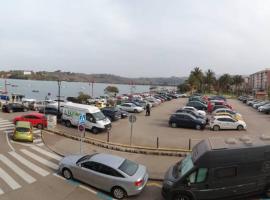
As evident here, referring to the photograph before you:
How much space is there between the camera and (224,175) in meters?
13.1

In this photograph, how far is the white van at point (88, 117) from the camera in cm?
2994

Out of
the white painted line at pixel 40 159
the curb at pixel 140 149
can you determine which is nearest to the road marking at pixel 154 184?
the curb at pixel 140 149

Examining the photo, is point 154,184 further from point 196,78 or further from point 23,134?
point 196,78

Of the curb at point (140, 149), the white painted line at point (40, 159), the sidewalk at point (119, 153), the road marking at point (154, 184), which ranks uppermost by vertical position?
the curb at point (140, 149)

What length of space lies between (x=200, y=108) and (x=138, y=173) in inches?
1434

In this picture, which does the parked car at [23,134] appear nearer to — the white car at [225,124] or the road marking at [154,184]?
the road marking at [154,184]

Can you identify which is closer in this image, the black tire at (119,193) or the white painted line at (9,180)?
the black tire at (119,193)

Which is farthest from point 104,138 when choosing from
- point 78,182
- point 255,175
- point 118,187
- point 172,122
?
point 255,175

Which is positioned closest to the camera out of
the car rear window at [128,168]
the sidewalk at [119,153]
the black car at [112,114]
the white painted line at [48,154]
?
the car rear window at [128,168]

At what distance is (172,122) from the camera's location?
112 ft

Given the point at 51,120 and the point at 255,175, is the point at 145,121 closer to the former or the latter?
the point at 51,120

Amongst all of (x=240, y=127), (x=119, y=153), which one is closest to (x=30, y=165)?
(x=119, y=153)

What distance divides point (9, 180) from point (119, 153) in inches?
299

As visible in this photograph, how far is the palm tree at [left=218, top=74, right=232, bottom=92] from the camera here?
12362cm
